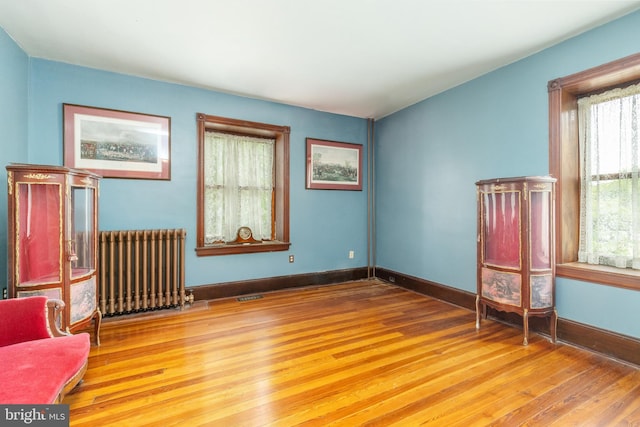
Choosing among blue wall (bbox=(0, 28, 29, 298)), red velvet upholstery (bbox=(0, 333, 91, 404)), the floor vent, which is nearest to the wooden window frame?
the floor vent

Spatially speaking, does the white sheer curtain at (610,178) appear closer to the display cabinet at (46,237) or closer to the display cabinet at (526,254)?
the display cabinet at (526,254)

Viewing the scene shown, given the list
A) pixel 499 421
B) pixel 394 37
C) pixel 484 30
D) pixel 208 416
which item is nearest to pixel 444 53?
pixel 484 30

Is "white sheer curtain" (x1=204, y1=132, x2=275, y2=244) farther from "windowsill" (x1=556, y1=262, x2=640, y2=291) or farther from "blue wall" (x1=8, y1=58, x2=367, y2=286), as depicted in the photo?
"windowsill" (x1=556, y1=262, x2=640, y2=291)

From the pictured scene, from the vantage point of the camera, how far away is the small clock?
4281 mm

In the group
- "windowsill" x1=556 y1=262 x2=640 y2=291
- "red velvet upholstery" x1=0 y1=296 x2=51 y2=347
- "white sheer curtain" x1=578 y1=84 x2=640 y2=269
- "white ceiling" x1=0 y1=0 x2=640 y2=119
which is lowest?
"red velvet upholstery" x1=0 y1=296 x2=51 y2=347

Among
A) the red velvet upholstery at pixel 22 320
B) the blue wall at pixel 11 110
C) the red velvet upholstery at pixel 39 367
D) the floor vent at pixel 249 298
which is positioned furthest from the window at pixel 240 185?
the red velvet upholstery at pixel 39 367

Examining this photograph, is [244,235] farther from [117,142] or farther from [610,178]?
[610,178]

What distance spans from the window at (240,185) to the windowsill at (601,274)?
320 cm

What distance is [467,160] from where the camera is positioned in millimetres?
3666

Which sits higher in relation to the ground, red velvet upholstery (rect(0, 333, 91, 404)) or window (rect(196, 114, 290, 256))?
window (rect(196, 114, 290, 256))

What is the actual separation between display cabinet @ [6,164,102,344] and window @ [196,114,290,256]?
59.4 inches

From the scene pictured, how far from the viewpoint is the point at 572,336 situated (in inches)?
105

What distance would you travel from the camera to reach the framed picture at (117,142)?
128 inches

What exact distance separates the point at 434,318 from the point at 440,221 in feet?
4.26
